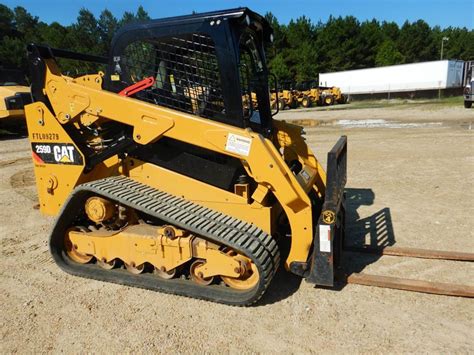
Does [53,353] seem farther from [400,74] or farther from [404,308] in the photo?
[400,74]

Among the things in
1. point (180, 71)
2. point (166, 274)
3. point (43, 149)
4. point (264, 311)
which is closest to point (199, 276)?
point (166, 274)

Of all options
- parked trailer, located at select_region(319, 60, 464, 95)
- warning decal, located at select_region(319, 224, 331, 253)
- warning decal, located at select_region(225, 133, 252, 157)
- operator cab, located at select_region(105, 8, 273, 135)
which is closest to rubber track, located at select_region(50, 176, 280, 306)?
warning decal, located at select_region(319, 224, 331, 253)

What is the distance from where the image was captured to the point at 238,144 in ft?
10.8

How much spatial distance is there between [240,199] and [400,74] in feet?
135

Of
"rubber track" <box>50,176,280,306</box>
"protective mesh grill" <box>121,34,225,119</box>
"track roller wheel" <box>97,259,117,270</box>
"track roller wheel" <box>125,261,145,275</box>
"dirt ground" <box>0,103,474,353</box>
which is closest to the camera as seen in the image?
"dirt ground" <box>0,103,474,353</box>

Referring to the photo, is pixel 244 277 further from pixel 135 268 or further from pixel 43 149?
pixel 43 149

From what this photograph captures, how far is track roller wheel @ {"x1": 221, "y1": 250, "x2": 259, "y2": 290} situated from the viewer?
336 cm

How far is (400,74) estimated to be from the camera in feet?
130

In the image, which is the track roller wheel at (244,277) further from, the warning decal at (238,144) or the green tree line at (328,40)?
the green tree line at (328,40)

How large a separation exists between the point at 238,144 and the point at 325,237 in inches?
42.6

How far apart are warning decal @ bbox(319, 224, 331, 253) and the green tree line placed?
50.7 meters

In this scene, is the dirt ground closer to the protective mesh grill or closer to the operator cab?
the operator cab

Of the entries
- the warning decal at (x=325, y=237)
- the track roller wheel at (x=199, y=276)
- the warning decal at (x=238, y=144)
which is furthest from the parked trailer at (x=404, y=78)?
the track roller wheel at (x=199, y=276)

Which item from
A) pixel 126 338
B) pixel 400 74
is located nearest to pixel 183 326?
pixel 126 338
